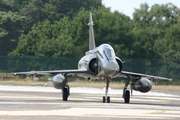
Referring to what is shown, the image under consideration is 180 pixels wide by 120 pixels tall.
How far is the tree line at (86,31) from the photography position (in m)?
45.9

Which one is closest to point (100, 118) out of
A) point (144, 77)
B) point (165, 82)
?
point (144, 77)

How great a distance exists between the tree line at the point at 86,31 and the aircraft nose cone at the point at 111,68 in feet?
48.8

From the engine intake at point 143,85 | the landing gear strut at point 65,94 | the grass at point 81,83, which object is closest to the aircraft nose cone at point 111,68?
the engine intake at point 143,85

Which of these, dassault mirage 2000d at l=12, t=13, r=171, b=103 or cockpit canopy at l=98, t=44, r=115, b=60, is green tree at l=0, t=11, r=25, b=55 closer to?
dassault mirage 2000d at l=12, t=13, r=171, b=103

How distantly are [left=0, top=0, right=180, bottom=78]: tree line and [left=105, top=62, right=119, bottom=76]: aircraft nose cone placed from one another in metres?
14.9

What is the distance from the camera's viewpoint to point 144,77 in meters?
27.1

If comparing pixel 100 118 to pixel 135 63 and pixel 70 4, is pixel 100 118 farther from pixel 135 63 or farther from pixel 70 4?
pixel 70 4

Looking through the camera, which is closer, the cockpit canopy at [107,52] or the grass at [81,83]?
the cockpit canopy at [107,52]

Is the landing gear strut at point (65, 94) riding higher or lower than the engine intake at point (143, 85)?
lower

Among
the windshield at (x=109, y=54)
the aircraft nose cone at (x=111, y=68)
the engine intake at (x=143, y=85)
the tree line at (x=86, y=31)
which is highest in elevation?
the tree line at (x=86, y=31)

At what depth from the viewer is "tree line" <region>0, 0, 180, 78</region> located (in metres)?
45.9

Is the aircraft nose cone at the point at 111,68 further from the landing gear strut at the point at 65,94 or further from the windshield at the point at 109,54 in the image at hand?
the landing gear strut at the point at 65,94

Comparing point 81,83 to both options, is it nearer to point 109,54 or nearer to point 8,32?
point 109,54

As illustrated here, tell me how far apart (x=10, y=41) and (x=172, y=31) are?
20470 mm
